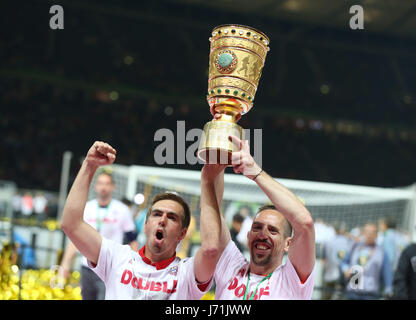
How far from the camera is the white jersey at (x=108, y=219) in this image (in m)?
6.10

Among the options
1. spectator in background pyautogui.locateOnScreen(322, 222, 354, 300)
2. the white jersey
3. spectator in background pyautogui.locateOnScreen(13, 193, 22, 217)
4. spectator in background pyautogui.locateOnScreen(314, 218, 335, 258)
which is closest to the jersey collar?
the white jersey

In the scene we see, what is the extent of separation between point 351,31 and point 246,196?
16.5 meters

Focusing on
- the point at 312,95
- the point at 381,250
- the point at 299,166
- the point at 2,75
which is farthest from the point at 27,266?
the point at 312,95

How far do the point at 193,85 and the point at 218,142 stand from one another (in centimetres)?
2328

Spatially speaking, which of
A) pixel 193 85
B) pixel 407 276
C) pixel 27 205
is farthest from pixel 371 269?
pixel 193 85

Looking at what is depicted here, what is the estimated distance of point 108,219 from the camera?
6.13 metres

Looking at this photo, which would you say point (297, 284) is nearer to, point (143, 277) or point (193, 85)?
point (143, 277)

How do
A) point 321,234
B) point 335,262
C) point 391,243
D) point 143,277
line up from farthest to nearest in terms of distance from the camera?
point 321,234 < point 335,262 < point 391,243 < point 143,277

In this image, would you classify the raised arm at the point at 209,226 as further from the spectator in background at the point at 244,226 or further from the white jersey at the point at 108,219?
the spectator in background at the point at 244,226

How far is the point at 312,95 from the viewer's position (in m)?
26.9

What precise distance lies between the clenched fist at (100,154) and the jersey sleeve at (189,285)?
0.61 m

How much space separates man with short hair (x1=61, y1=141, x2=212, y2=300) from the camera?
2654 mm

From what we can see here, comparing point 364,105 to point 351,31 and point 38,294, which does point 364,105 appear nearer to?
point 351,31

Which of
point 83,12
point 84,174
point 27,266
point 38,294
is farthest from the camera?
point 83,12
